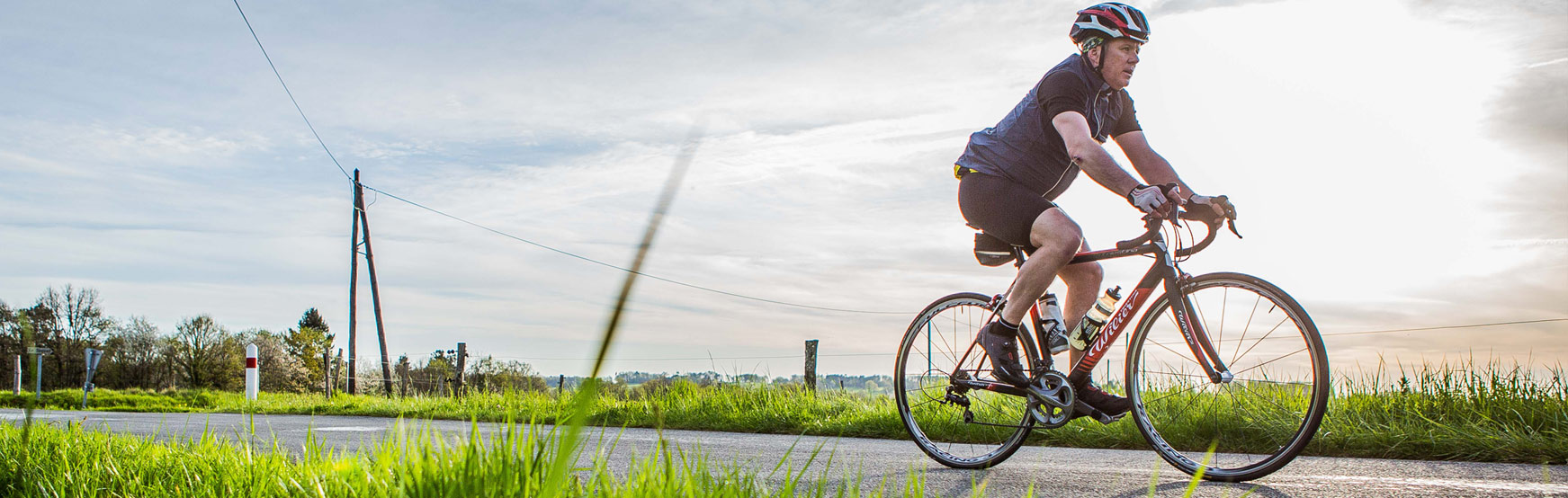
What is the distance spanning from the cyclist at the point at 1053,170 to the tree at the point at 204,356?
212ft

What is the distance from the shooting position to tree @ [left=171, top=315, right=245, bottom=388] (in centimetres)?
5909

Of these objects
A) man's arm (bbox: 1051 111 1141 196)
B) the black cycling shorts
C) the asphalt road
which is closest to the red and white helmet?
man's arm (bbox: 1051 111 1141 196)

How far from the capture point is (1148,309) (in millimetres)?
3924

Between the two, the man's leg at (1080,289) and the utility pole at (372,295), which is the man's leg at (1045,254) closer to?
the man's leg at (1080,289)

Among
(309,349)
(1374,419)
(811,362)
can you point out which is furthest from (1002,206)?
(309,349)

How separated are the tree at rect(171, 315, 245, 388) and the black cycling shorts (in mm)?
64403

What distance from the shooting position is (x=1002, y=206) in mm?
4230

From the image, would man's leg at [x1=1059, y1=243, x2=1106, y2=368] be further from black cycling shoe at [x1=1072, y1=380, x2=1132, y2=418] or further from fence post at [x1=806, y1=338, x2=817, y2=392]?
fence post at [x1=806, y1=338, x2=817, y2=392]

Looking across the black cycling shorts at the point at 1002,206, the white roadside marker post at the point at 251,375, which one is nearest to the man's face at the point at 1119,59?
the black cycling shorts at the point at 1002,206

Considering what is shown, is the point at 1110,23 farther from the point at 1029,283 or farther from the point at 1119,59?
the point at 1029,283

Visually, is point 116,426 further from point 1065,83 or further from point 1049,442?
point 1065,83

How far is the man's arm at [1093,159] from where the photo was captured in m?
3.81

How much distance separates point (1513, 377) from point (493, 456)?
18.6 feet

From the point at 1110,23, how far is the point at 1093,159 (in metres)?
0.72
